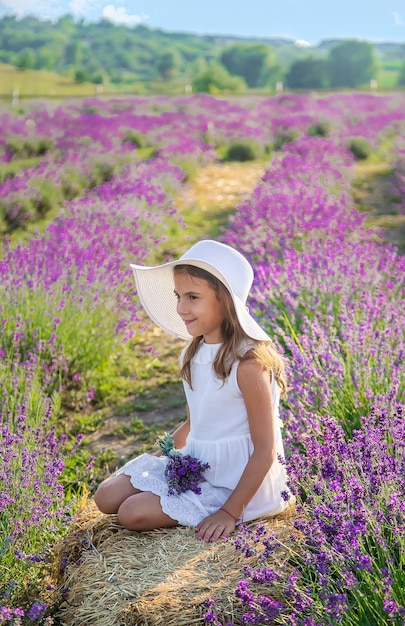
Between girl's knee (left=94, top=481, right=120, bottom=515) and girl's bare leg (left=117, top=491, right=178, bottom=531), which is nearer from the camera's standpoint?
girl's bare leg (left=117, top=491, right=178, bottom=531)

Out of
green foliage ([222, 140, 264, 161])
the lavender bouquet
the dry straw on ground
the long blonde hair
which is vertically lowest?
green foliage ([222, 140, 264, 161])

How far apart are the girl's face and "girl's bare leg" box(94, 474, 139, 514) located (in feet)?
2.06

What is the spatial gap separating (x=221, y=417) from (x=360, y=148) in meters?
13.5

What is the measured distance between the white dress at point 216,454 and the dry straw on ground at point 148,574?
3.3 inches

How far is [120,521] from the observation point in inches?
110

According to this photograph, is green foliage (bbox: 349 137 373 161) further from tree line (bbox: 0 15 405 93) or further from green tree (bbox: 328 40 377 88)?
green tree (bbox: 328 40 377 88)

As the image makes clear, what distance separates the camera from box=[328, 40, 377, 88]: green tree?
103 meters

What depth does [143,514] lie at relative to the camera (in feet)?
9.04

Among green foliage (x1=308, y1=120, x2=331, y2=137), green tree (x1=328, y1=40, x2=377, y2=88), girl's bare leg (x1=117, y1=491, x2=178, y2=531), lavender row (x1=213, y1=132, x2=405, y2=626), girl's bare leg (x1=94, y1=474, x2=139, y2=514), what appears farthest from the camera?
green tree (x1=328, y1=40, x2=377, y2=88)

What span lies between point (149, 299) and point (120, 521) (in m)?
0.88

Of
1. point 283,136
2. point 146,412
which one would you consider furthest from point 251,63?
point 146,412

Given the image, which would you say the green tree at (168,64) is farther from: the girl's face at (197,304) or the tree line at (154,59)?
the girl's face at (197,304)

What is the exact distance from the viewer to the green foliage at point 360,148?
608 inches

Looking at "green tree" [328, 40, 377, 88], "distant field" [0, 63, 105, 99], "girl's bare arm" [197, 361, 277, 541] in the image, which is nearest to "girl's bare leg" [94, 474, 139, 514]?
"girl's bare arm" [197, 361, 277, 541]
